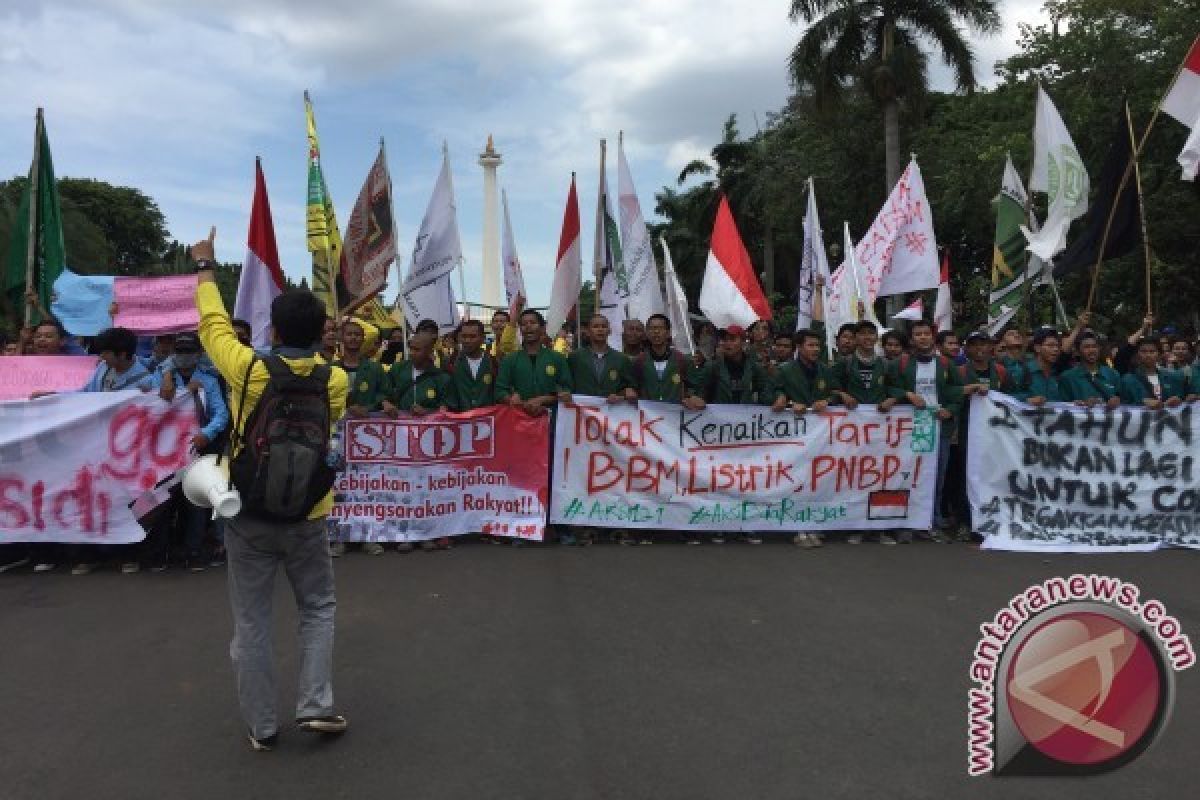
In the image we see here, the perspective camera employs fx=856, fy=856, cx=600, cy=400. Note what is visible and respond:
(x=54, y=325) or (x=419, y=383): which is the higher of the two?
(x=54, y=325)

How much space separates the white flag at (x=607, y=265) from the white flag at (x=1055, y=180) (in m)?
4.10

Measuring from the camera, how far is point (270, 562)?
3.29m

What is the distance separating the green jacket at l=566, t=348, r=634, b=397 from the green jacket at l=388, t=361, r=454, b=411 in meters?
1.03

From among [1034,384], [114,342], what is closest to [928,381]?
[1034,384]

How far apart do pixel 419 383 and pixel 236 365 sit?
337cm

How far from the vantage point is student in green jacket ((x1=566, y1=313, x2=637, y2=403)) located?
22.3 ft

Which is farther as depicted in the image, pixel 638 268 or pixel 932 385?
pixel 638 268

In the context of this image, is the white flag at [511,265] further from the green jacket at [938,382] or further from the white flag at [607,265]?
the green jacket at [938,382]

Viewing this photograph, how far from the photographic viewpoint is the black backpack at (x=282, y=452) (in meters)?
3.11

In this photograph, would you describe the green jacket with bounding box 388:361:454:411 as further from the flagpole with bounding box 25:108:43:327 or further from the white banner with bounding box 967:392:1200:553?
the white banner with bounding box 967:392:1200:553

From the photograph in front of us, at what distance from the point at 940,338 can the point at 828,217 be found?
22.0 metres

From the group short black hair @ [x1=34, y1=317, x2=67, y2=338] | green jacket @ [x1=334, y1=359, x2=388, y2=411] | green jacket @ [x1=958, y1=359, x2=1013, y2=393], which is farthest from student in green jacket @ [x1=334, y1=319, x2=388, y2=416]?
green jacket @ [x1=958, y1=359, x2=1013, y2=393]

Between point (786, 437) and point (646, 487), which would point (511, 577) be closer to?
point (646, 487)

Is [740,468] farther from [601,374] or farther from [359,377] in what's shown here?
[359,377]
